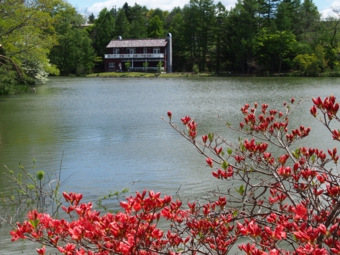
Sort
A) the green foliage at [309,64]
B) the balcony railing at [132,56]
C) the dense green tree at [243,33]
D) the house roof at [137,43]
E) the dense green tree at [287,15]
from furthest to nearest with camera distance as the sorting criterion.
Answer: the house roof at [137,43] → the balcony railing at [132,56] → the dense green tree at [243,33] → the dense green tree at [287,15] → the green foliage at [309,64]

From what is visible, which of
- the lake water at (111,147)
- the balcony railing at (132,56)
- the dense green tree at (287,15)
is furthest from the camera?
the balcony railing at (132,56)

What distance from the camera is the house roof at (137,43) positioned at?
59469 mm

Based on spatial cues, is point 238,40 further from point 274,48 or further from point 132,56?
point 132,56

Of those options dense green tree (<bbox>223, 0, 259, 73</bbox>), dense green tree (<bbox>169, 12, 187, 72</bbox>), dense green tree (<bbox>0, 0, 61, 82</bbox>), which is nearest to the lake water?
dense green tree (<bbox>0, 0, 61, 82</bbox>)

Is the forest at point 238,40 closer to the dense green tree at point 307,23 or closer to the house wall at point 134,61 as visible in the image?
the dense green tree at point 307,23

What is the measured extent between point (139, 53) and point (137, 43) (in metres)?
1.32

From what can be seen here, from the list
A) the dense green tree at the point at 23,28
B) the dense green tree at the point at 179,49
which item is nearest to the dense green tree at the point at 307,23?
the dense green tree at the point at 179,49

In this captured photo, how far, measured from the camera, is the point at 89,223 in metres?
2.32

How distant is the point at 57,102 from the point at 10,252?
16996mm

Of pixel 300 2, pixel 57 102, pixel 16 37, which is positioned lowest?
pixel 57 102

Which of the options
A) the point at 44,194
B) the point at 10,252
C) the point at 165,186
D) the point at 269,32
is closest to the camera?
the point at 10,252

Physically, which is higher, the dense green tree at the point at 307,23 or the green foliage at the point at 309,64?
the dense green tree at the point at 307,23

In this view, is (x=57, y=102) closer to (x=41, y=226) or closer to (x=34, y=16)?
(x=34, y=16)

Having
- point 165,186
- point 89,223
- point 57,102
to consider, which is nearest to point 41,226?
point 89,223
